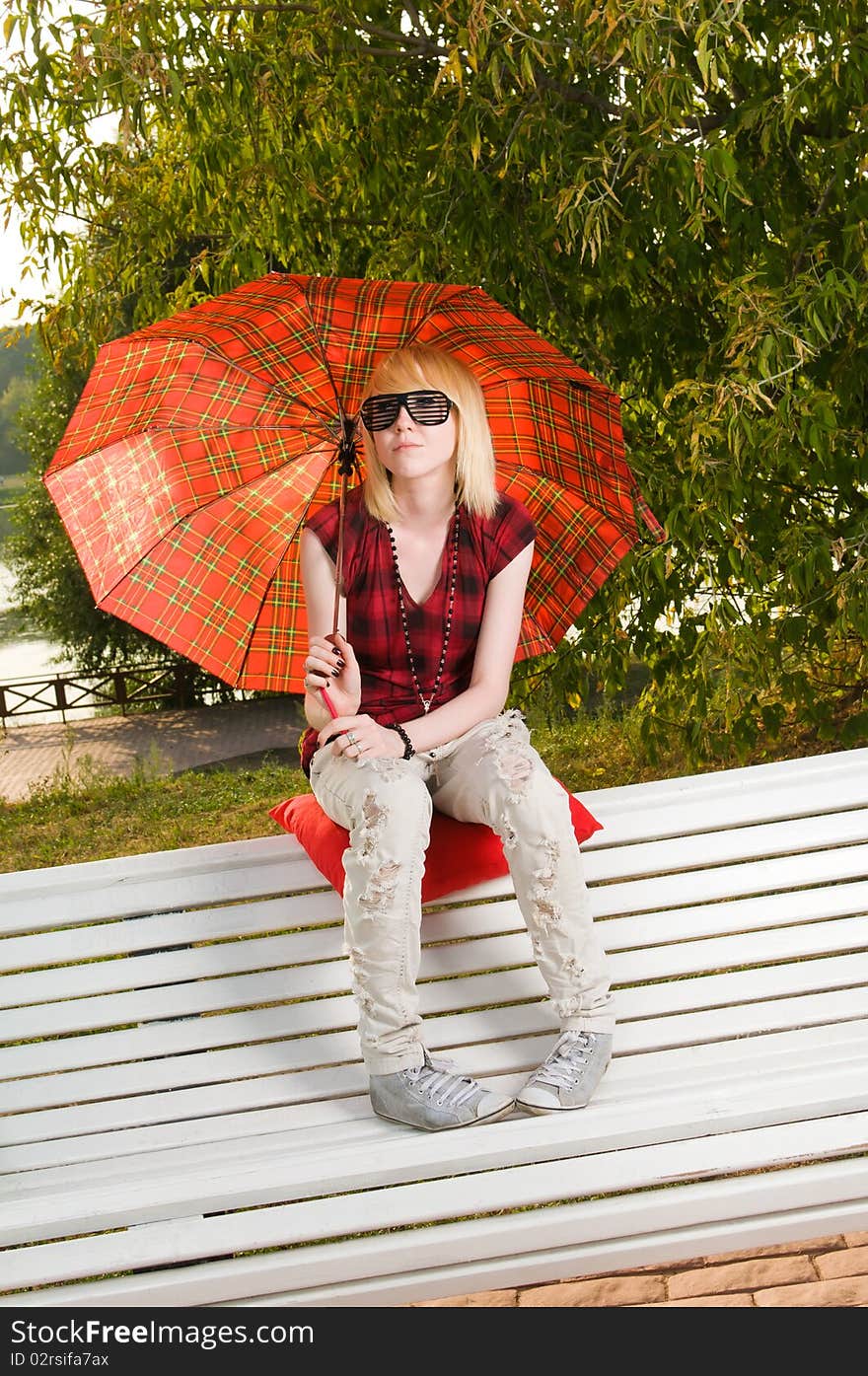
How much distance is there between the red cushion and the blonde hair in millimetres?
648

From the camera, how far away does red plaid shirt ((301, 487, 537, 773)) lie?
2674mm

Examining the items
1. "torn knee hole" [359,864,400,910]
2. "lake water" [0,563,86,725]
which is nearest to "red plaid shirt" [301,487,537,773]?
"torn knee hole" [359,864,400,910]

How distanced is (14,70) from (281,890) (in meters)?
2.24

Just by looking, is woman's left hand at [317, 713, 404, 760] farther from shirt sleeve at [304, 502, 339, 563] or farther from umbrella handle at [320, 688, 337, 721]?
shirt sleeve at [304, 502, 339, 563]

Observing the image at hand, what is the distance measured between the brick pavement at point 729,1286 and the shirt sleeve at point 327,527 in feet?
4.96

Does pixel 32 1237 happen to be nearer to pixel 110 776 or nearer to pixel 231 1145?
pixel 231 1145

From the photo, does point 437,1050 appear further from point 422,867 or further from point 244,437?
point 244,437

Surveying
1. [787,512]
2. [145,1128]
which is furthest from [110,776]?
[145,1128]

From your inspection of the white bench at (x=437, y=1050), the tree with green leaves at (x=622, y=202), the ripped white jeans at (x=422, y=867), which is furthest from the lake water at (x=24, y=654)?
the ripped white jeans at (x=422, y=867)

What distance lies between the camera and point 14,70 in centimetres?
332

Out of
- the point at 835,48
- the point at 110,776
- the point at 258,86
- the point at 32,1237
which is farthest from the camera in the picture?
the point at 110,776

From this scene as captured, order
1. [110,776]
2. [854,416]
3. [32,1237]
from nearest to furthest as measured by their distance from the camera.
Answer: [32,1237] → [854,416] → [110,776]

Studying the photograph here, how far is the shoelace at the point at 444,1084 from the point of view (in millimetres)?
2303

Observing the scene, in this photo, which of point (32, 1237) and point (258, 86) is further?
point (258, 86)
